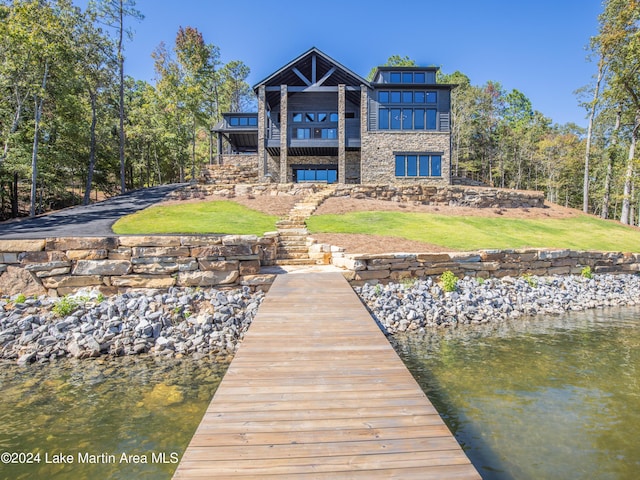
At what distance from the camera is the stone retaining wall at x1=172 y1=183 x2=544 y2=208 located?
2062 centimetres

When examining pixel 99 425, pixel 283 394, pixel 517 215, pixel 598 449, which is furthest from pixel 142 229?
pixel 517 215

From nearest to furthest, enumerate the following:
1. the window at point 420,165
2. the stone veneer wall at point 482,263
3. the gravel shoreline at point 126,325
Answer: the gravel shoreline at point 126,325
the stone veneer wall at point 482,263
the window at point 420,165

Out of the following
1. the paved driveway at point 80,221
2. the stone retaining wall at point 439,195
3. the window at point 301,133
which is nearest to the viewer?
the paved driveway at point 80,221

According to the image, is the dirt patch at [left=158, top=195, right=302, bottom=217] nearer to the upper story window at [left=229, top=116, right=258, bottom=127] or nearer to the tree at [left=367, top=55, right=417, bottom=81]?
the upper story window at [left=229, top=116, right=258, bottom=127]

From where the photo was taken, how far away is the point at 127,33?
2533 cm

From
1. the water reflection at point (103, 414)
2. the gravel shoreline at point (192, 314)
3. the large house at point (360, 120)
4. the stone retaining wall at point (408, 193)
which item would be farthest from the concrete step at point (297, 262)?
the large house at point (360, 120)

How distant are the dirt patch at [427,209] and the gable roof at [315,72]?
11.1 metres

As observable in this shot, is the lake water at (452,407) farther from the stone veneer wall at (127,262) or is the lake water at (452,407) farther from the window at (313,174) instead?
the window at (313,174)

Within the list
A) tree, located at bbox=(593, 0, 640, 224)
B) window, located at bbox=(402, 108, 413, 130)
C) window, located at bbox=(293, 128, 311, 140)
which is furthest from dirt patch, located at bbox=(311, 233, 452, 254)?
tree, located at bbox=(593, 0, 640, 224)

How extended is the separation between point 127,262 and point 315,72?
75.9 feet

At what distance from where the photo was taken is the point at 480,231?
14.9 meters

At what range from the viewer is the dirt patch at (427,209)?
17.9 m

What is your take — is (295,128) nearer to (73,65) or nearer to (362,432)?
(73,65)

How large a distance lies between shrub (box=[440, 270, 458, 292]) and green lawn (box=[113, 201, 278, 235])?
21.8 ft
